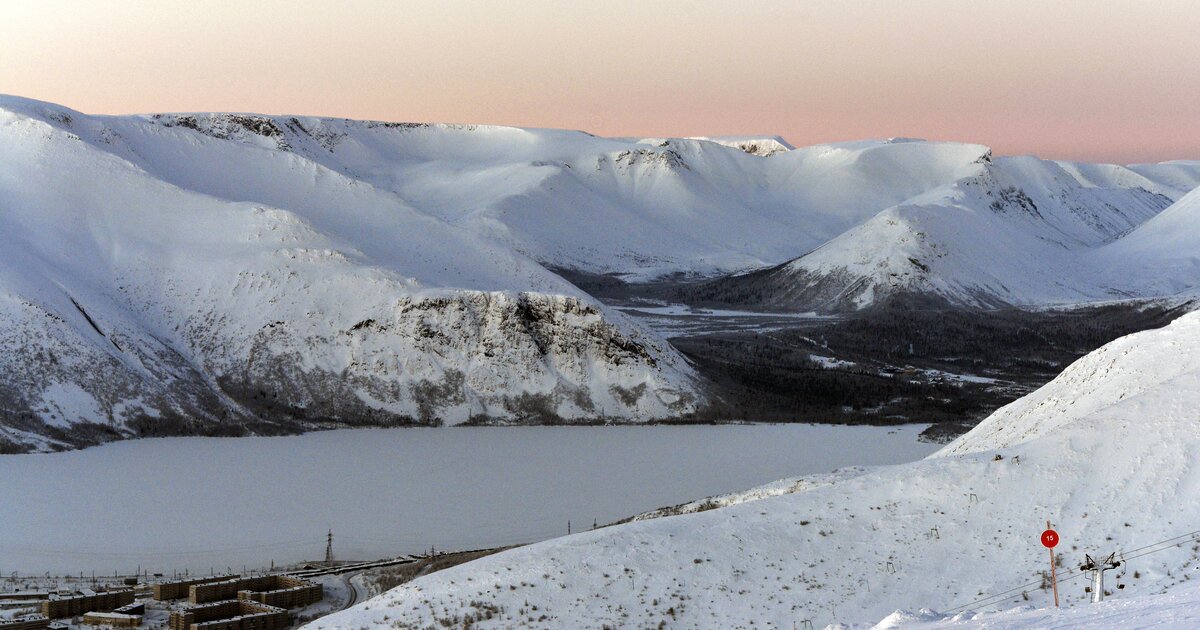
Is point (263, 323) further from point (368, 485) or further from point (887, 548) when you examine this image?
point (887, 548)

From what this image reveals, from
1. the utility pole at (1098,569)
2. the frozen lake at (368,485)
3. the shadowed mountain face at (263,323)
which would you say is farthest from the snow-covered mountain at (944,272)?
the utility pole at (1098,569)

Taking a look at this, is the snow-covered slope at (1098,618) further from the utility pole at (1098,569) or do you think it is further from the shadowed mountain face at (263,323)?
the shadowed mountain face at (263,323)

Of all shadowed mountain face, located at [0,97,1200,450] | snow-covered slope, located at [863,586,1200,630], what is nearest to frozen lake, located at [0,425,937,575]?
shadowed mountain face, located at [0,97,1200,450]

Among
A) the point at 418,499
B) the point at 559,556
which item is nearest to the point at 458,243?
the point at 418,499

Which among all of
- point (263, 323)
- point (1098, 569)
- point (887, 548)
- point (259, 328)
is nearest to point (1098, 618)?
point (1098, 569)

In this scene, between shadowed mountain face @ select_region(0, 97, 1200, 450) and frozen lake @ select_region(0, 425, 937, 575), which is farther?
shadowed mountain face @ select_region(0, 97, 1200, 450)

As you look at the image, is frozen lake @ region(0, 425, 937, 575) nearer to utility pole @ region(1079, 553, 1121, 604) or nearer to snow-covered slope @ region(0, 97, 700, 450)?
snow-covered slope @ region(0, 97, 700, 450)
